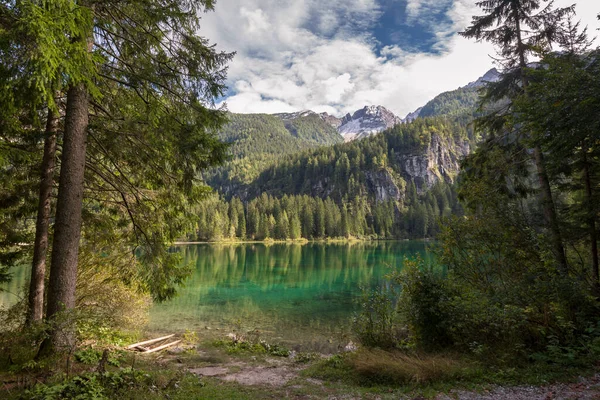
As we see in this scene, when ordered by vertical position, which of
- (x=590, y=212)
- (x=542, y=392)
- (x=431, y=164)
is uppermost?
(x=431, y=164)

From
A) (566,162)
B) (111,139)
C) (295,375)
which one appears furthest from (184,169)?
(566,162)

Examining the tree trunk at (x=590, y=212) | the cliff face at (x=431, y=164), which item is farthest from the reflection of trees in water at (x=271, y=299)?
the cliff face at (x=431, y=164)

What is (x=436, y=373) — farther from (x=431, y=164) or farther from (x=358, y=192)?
(x=431, y=164)

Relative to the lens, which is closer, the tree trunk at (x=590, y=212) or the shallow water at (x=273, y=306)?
the tree trunk at (x=590, y=212)

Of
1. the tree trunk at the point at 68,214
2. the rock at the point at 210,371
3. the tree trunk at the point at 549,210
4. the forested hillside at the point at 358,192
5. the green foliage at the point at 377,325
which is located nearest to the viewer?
the tree trunk at the point at 68,214

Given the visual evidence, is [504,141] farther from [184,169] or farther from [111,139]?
[111,139]

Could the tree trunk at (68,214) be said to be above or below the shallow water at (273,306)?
above

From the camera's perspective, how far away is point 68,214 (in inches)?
235

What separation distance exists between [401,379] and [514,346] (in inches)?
98.8

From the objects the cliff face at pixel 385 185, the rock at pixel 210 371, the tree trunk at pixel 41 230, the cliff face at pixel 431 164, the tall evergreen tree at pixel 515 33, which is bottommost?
the rock at pixel 210 371

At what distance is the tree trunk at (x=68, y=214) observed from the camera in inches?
228

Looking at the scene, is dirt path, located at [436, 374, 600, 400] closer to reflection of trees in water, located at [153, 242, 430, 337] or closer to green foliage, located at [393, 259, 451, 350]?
green foliage, located at [393, 259, 451, 350]

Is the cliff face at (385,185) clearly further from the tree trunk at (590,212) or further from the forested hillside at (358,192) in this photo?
the tree trunk at (590,212)

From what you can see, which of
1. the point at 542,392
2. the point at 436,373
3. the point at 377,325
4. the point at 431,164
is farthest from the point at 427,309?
the point at 431,164
